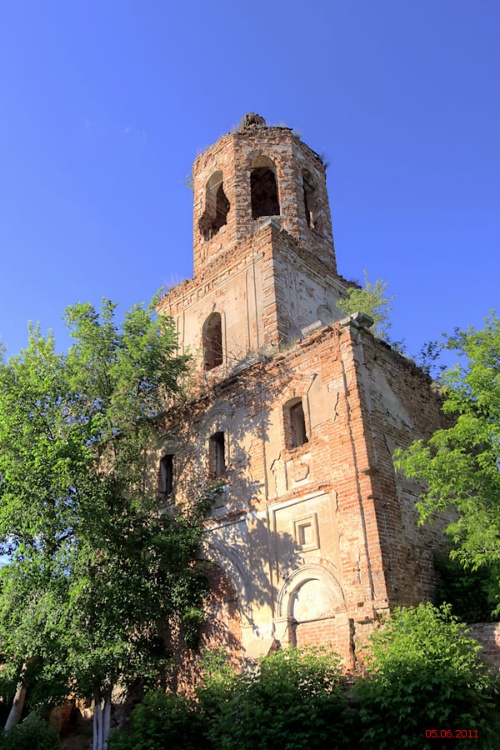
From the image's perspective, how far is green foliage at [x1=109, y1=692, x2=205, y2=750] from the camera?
→ 8648 millimetres

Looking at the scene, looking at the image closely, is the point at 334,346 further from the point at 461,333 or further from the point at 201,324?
the point at 201,324

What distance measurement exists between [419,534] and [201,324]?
8.21 meters

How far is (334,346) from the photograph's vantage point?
1123cm

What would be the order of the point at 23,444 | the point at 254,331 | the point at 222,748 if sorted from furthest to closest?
the point at 254,331 → the point at 23,444 → the point at 222,748

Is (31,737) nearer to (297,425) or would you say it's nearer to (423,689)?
(297,425)

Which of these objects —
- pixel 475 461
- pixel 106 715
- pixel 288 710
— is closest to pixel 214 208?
pixel 475 461

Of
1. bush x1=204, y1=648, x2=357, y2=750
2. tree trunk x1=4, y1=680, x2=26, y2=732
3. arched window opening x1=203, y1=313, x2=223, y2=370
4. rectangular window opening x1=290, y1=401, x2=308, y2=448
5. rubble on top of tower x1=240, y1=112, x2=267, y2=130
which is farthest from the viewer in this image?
rubble on top of tower x1=240, y1=112, x2=267, y2=130

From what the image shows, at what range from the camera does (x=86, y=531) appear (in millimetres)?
10930

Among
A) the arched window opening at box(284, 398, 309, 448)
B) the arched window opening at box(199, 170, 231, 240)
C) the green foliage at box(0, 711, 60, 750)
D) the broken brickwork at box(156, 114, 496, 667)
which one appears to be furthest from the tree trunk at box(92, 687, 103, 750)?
the arched window opening at box(199, 170, 231, 240)

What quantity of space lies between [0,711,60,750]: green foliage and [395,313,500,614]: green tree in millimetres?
8596

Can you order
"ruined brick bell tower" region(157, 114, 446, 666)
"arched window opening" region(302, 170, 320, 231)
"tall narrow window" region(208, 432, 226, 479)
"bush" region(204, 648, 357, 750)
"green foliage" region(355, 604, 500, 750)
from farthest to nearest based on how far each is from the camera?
"arched window opening" region(302, 170, 320, 231)
"tall narrow window" region(208, 432, 226, 479)
"ruined brick bell tower" region(157, 114, 446, 666)
"bush" region(204, 648, 357, 750)
"green foliage" region(355, 604, 500, 750)

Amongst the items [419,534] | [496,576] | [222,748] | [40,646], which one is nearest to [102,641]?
A: [40,646]

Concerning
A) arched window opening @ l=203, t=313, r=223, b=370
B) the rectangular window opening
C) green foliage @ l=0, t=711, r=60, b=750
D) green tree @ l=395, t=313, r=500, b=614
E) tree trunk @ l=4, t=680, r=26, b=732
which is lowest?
green foliage @ l=0, t=711, r=60, b=750

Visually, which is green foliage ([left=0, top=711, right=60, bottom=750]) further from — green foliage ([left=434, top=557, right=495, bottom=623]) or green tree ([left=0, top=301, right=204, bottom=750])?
green foliage ([left=434, top=557, right=495, bottom=623])
